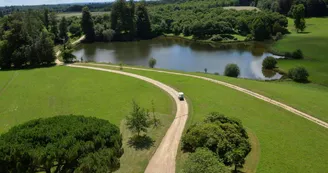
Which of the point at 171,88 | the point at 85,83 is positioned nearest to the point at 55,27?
the point at 85,83

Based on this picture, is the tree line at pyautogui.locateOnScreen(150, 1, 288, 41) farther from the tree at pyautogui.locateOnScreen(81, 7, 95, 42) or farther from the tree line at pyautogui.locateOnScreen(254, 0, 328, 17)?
the tree at pyautogui.locateOnScreen(81, 7, 95, 42)

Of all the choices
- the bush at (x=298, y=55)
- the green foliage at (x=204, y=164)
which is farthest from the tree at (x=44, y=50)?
the bush at (x=298, y=55)

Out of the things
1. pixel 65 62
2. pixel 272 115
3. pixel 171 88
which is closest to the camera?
pixel 272 115

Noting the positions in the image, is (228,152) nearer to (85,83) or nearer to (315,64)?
(85,83)

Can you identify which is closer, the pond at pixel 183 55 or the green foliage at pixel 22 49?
the green foliage at pixel 22 49

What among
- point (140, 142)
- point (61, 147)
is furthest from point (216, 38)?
point (61, 147)

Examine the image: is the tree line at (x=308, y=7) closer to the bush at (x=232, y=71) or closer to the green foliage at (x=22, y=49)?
the bush at (x=232, y=71)
